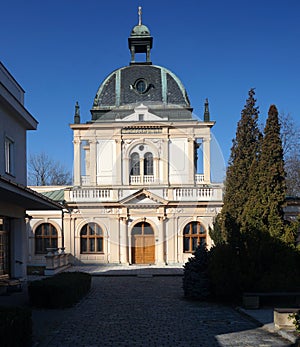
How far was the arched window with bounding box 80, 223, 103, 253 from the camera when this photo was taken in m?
31.8

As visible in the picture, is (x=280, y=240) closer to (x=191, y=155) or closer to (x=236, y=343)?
(x=236, y=343)

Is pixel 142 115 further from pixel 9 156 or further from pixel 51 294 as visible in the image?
pixel 51 294

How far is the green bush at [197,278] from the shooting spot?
14.9m

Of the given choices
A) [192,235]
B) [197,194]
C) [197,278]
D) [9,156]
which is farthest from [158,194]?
[197,278]

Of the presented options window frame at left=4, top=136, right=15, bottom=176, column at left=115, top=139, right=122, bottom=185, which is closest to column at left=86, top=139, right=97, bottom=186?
column at left=115, top=139, right=122, bottom=185

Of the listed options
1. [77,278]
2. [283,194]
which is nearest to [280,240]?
[283,194]

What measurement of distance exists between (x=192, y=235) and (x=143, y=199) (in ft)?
12.2

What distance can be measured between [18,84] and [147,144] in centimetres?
1494

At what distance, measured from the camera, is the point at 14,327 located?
316 inches

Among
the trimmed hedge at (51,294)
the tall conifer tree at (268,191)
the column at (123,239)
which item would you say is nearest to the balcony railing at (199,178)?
the column at (123,239)

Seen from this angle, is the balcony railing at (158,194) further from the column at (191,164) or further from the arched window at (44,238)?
the arched window at (44,238)

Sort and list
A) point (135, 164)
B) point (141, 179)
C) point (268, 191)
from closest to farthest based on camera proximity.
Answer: point (268, 191)
point (141, 179)
point (135, 164)

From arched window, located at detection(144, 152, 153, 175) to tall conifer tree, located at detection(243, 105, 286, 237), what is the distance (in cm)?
1738

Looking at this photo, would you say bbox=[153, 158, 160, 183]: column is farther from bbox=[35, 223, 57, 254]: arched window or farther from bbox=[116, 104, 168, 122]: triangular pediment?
bbox=[35, 223, 57, 254]: arched window
